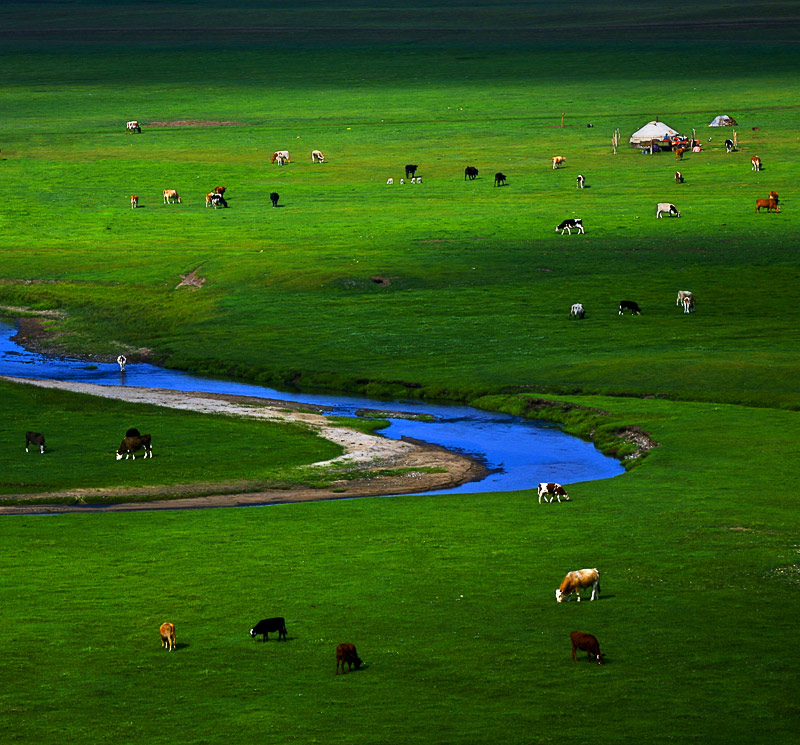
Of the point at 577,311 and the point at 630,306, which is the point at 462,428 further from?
the point at 630,306

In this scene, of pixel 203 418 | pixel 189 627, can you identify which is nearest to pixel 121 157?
pixel 203 418

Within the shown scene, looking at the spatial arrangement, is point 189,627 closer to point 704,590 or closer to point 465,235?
point 704,590

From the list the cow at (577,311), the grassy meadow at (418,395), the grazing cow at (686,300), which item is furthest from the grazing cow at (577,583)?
the grazing cow at (686,300)

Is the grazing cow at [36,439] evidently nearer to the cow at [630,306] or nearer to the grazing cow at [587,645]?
the grazing cow at [587,645]

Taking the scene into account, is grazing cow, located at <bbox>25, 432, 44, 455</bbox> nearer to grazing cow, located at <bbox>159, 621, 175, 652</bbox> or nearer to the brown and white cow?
the brown and white cow

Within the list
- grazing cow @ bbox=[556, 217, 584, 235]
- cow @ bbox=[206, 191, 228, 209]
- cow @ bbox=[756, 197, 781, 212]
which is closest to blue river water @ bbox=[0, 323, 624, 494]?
grazing cow @ bbox=[556, 217, 584, 235]
